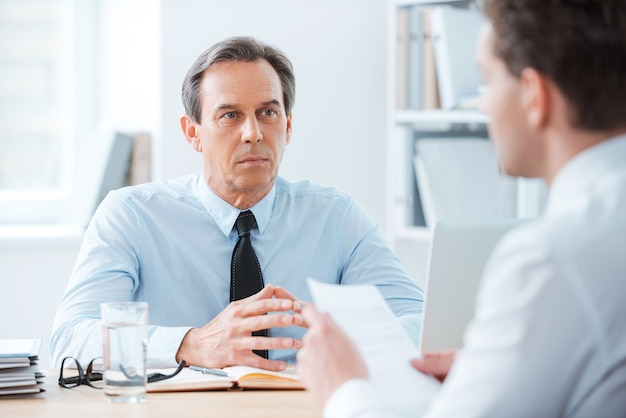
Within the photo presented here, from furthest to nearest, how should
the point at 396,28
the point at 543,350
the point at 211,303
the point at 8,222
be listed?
the point at 8,222 → the point at 396,28 → the point at 211,303 → the point at 543,350

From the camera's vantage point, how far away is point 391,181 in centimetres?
322

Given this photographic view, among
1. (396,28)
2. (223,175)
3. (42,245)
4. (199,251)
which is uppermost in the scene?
(396,28)

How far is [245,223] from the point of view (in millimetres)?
2229

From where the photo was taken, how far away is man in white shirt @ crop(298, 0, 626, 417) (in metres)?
0.92

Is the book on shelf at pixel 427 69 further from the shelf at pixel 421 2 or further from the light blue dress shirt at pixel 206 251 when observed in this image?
the light blue dress shirt at pixel 206 251

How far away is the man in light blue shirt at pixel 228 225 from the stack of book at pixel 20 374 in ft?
1.54

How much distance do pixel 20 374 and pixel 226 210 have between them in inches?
31.5

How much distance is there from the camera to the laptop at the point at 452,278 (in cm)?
150

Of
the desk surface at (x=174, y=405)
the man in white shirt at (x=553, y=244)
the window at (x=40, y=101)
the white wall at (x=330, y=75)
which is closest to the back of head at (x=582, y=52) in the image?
the man in white shirt at (x=553, y=244)

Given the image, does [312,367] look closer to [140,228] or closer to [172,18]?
[140,228]

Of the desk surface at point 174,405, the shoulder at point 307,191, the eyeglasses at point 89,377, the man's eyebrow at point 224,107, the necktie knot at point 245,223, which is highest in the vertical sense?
the man's eyebrow at point 224,107

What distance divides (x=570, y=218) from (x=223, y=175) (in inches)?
53.9

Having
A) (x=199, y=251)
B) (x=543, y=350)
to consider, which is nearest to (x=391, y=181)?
(x=199, y=251)

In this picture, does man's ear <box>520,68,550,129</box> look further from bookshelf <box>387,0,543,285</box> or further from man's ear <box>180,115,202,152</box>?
bookshelf <box>387,0,543,285</box>
